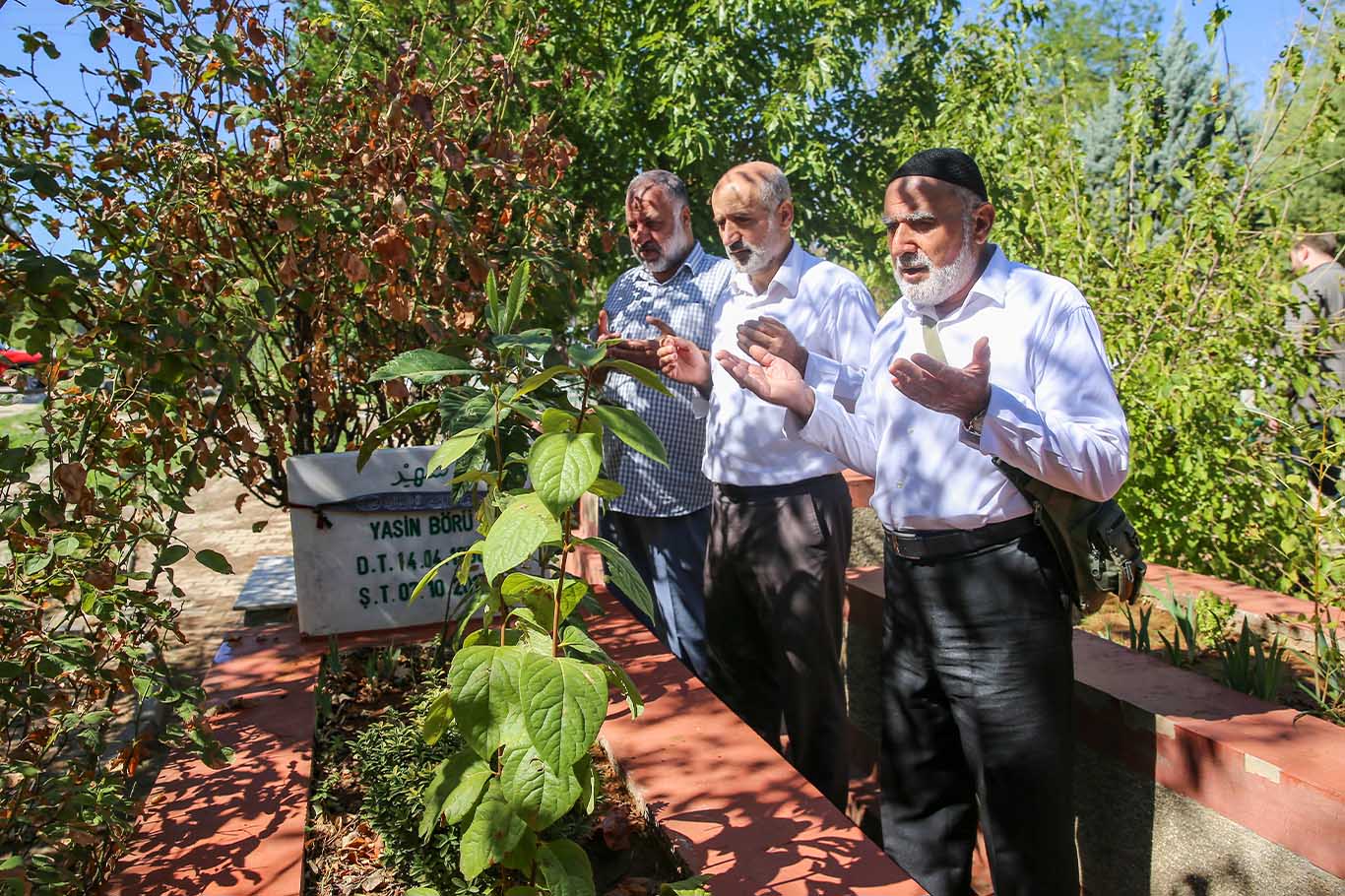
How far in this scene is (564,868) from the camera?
5.68ft

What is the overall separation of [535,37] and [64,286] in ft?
7.60

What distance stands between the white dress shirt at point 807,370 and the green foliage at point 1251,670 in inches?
48.1

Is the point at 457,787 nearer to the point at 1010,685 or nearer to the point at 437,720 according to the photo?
the point at 437,720

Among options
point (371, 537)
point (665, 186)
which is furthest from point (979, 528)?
point (371, 537)

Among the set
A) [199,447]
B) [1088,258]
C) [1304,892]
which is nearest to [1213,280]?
[1088,258]

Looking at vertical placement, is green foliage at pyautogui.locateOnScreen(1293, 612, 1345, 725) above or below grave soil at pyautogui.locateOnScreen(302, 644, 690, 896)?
above

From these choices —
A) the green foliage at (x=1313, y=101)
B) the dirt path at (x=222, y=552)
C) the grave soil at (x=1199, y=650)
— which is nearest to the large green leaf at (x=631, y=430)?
the grave soil at (x=1199, y=650)

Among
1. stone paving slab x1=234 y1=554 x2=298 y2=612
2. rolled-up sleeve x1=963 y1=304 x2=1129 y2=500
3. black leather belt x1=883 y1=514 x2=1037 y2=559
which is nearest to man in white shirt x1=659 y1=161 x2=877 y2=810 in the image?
black leather belt x1=883 y1=514 x2=1037 y2=559

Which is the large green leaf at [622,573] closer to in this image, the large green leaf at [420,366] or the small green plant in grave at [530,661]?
the small green plant in grave at [530,661]

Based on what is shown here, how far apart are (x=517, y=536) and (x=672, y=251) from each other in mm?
2556

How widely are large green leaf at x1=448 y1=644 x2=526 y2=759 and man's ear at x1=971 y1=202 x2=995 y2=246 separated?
1.62 metres

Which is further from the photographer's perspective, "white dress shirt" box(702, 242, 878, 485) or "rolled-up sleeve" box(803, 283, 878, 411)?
"rolled-up sleeve" box(803, 283, 878, 411)

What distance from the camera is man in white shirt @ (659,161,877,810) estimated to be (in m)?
3.22

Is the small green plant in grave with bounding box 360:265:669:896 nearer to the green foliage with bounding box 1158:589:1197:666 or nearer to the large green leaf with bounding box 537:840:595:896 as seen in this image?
the large green leaf with bounding box 537:840:595:896
